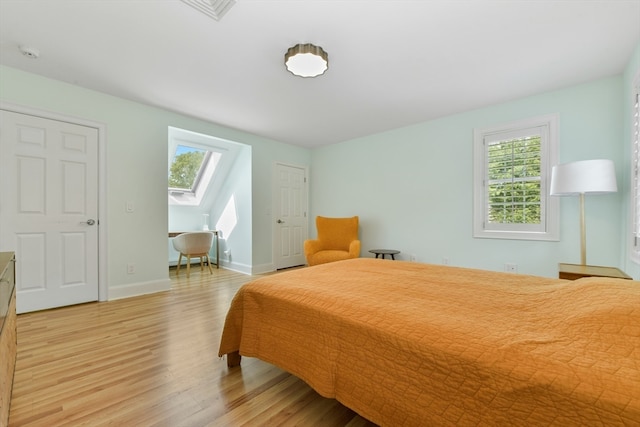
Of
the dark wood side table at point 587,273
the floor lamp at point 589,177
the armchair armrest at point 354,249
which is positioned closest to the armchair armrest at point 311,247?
the armchair armrest at point 354,249

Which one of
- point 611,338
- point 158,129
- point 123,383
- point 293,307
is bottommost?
point 123,383

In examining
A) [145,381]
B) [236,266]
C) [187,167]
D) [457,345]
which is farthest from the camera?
[187,167]

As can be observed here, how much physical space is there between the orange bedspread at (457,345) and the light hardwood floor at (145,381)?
21 cm

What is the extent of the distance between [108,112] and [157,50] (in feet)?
4.74

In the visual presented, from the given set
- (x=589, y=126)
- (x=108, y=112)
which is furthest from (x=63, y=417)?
(x=589, y=126)

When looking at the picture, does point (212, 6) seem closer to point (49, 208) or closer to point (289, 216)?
point (49, 208)

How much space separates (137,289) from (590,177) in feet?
15.8

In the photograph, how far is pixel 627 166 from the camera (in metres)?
2.49

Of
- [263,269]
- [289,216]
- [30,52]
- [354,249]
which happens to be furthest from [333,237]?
[30,52]

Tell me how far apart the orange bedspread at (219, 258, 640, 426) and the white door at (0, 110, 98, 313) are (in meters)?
2.45

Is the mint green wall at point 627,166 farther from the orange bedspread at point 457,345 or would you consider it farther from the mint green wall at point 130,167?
the mint green wall at point 130,167

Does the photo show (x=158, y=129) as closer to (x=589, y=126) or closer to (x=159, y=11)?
(x=159, y=11)

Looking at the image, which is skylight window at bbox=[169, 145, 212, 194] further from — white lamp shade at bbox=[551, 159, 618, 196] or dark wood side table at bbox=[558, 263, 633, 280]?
dark wood side table at bbox=[558, 263, 633, 280]

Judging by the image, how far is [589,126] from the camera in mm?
2787
